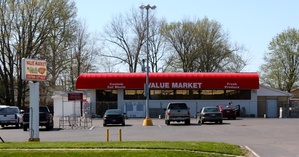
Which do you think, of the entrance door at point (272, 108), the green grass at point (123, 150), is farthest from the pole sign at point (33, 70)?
the entrance door at point (272, 108)

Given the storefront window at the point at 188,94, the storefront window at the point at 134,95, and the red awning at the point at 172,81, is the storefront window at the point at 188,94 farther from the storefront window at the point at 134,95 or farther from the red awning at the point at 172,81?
the red awning at the point at 172,81

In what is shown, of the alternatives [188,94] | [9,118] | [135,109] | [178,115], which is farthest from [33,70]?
[188,94]

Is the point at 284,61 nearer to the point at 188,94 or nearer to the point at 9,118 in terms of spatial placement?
the point at 188,94

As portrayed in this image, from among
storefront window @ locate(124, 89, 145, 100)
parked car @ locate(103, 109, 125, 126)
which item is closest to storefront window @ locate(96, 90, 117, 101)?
storefront window @ locate(124, 89, 145, 100)

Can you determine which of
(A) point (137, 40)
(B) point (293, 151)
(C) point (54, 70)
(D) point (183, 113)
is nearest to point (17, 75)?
(C) point (54, 70)

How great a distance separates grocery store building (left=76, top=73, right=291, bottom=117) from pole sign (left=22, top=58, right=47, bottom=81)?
36.2 metres

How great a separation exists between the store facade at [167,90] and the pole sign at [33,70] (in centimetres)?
3626

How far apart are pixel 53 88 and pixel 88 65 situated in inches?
424

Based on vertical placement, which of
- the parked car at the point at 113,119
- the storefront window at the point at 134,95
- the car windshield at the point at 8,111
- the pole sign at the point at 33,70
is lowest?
the parked car at the point at 113,119

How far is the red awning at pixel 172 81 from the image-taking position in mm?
60438

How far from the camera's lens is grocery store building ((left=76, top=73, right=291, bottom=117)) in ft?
198

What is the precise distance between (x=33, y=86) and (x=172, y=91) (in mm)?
39121

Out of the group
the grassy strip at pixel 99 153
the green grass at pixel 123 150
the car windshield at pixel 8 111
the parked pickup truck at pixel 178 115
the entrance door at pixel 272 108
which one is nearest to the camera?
the grassy strip at pixel 99 153

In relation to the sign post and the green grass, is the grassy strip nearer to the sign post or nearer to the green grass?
the green grass
